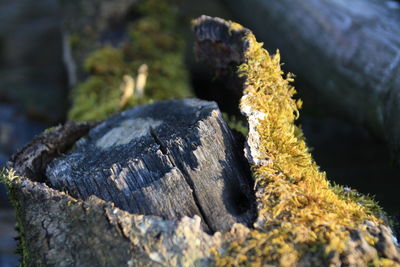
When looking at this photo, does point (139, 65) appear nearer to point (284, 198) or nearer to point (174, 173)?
point (174, 173)

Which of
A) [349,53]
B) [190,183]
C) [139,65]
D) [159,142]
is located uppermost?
[139,65]

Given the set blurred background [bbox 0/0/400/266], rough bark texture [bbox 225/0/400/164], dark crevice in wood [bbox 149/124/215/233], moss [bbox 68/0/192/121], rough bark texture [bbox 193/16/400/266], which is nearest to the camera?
rough bark texture [bbox 193/16/400/266]

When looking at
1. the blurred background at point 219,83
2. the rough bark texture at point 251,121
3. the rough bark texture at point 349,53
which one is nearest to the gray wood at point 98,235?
the rough bark texture at point 251,121

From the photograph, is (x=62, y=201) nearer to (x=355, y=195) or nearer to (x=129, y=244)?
(x=129, y=244)

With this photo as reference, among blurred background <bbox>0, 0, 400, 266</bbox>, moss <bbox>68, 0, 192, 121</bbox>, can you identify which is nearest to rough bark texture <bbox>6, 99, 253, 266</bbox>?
blurred background <bbox>0, 0, 400, 266</bbox>

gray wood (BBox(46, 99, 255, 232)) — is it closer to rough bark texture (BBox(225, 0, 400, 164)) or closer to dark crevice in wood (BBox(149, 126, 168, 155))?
dark crevice in wood (BBox(149, 126, 168, 155))

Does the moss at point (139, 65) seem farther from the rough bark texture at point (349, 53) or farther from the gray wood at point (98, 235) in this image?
the gray wood at point (98, 235)

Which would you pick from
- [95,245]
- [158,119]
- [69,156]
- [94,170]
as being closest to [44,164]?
[69,156]

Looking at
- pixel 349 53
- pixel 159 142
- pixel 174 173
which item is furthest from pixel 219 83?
pixel 174 173
